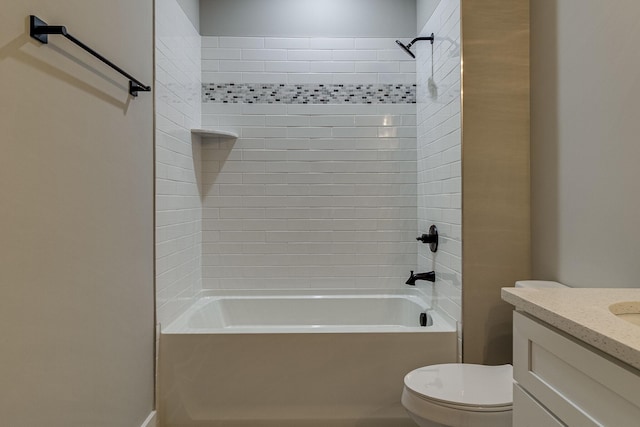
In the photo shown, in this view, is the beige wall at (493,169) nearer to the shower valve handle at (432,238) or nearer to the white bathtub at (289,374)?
the white bathtub at (289,374)

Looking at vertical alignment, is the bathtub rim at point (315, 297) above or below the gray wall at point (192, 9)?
below

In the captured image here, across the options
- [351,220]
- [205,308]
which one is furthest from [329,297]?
[205,308]

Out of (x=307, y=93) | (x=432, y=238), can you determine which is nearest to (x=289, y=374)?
(x=432, y=238)

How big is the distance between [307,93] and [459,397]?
7.09ft

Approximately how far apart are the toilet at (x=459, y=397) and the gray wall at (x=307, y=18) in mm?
2074

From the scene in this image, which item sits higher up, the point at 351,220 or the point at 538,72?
the point at 538,72

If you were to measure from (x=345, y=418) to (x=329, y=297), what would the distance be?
920 mm

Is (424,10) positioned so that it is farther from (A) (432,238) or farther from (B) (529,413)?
(B) (529,413)

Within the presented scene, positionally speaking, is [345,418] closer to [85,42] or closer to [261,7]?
[85,42]

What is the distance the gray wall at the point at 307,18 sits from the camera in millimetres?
2986

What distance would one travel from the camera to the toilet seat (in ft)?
5.00

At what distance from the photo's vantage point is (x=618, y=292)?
117 centimetres

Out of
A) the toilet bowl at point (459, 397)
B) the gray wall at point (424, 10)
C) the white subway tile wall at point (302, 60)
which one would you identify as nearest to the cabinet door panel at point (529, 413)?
the toilet bowl at point (459, 397)

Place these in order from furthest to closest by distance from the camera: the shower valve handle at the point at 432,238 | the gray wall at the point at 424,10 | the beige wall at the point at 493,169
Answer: the gray wall at the point at 424,10, the shower valve handle at the point at 432,238, the beige wall at the point at 493,169
